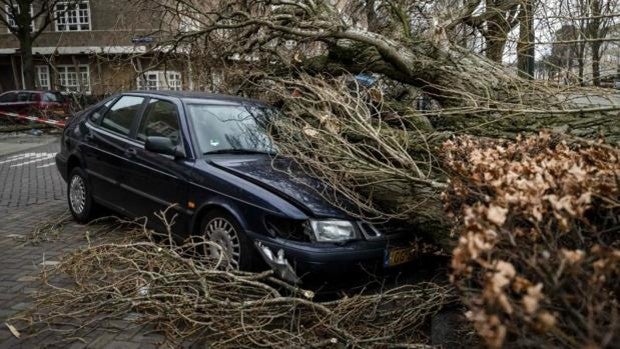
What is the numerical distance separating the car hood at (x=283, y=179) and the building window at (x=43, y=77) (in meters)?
33.0

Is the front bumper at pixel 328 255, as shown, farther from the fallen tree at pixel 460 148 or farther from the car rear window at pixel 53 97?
the car rear window at pixel 53 97

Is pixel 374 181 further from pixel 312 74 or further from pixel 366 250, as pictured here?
pixel 312 74

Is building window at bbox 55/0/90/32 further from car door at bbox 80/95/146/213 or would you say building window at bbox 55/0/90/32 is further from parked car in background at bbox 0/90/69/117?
car door at bbox 80/95/146/213

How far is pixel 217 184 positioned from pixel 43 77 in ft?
112

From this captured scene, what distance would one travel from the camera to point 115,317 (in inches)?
153

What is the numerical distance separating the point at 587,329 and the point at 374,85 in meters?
5.13

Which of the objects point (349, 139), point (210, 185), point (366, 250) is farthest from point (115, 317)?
point (349, 139)

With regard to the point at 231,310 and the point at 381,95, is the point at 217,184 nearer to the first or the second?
the point at 231,310

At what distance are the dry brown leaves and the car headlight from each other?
1.07 meters

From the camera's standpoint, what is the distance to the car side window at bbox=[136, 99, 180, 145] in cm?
521

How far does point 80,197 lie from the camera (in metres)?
6.42

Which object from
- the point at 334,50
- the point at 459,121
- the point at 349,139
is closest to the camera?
the point at 349,139

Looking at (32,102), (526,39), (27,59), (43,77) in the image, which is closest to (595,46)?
(526,39)

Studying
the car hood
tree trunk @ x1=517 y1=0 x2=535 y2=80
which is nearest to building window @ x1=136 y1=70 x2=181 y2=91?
the car hood
